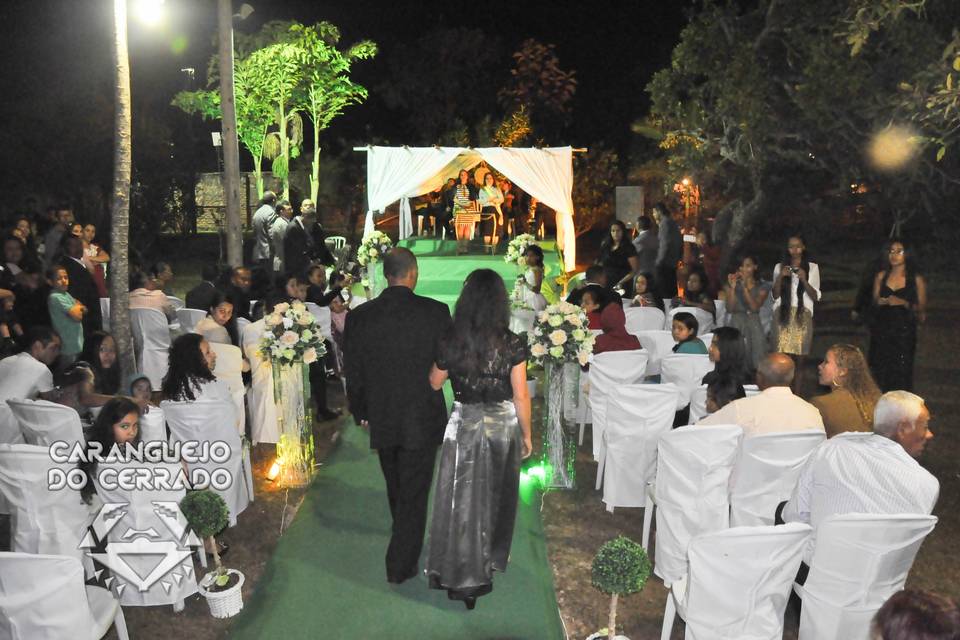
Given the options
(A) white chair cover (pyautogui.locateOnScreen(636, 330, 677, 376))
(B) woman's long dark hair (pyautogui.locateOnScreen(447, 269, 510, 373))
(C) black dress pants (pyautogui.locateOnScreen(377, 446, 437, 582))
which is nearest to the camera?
(B) woman's long dark hair (pyautogui.locateOnScreen(447, 269, 510, 373))

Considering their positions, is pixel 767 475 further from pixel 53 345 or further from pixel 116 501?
pixel 53 345

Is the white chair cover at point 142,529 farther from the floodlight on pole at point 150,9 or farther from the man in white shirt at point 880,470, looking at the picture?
the floodlight on pole at point 150,9

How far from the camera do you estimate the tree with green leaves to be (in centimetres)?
2177

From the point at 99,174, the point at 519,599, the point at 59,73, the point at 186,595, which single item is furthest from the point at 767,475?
the point at 99,174

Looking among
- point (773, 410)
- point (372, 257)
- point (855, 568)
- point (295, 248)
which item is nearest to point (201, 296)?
point (295, 248)

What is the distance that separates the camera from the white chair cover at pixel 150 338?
8000 millimetres

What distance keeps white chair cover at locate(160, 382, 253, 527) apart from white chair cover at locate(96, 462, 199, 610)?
735mm

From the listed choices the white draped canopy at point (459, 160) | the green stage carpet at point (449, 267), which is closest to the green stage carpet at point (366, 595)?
the green stage carpet at point (449, 267)

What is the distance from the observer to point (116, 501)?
4.32 m

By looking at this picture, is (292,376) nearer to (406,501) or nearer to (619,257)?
(406,501)

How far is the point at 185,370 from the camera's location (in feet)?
17.3

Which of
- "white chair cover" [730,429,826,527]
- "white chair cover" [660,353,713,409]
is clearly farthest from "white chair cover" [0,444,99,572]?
"white chair cover" [660,353,713,409]

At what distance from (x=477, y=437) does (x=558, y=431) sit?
6.43ft

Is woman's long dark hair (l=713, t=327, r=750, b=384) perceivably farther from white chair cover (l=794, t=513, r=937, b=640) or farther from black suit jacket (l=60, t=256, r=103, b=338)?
black suit jacket (l=60, t=256, r=103, b=338)
